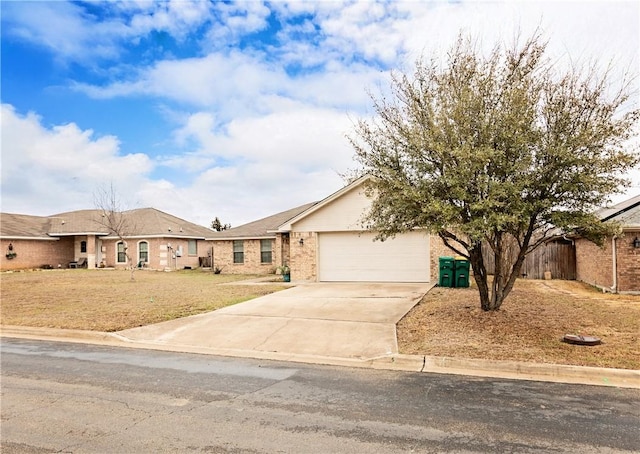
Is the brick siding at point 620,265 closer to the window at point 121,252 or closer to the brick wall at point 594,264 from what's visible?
the brick wall at point 594,264

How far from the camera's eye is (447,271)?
16875mm

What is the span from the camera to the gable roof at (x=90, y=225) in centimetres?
3285

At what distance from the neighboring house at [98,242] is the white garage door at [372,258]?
14.6 metres

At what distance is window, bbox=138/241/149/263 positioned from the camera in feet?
108

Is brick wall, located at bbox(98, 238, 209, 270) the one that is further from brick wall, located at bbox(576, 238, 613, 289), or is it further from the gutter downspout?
the gutter downspout

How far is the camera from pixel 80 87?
16.9 m

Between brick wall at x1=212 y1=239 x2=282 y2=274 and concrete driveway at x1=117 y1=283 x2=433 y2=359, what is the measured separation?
12495 mm

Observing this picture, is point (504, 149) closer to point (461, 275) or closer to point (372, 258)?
point (461, 275)

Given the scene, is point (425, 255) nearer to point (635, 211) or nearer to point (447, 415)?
point (635, 211)

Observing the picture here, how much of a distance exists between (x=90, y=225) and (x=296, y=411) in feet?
117

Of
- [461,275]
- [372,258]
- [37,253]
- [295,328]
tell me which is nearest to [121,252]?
[37,253]

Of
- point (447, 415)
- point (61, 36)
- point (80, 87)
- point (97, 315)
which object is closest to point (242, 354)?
point (447, 415)

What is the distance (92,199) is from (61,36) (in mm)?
24582

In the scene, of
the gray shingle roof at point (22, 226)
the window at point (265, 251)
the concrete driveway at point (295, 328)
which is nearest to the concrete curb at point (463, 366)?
the concrete driveway at point (295, 328)
